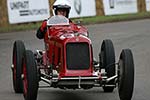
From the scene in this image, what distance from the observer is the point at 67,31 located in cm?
980

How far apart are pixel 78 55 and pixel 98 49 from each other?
29.4 ft

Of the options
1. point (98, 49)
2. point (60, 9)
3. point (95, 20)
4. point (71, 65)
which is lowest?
point (95, 20)

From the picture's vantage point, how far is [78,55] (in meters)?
9.34

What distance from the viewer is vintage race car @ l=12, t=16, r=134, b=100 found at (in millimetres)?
8945

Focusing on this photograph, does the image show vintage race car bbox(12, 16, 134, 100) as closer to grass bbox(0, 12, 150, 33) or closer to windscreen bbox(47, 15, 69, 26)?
windscreen bbox(47, 15, 69, 26)

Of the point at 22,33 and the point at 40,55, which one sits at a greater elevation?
the point at 40,55

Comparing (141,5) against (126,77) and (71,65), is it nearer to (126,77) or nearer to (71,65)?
(71,65)

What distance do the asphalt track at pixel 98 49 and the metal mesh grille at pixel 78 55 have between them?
932mm

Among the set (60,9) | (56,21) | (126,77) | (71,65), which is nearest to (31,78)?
(71,65)

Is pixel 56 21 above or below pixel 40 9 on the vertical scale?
above

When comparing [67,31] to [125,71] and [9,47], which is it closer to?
[125,71]

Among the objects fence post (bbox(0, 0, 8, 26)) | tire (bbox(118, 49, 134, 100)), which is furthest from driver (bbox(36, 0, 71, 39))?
fence post (bbox(0, 0, 8, 26))

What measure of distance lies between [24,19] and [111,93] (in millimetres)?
17654

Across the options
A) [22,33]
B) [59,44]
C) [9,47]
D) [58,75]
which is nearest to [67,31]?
[59,44]
